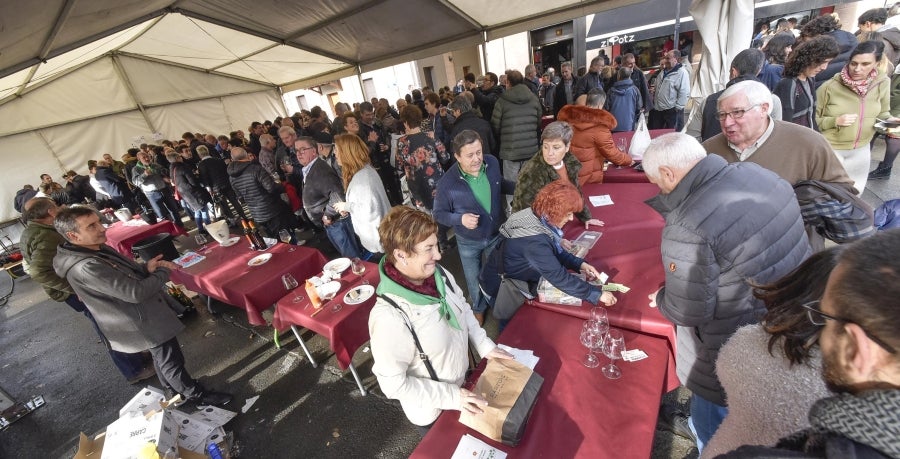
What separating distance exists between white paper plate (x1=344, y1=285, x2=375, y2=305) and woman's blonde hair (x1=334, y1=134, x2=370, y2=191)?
1162 mm

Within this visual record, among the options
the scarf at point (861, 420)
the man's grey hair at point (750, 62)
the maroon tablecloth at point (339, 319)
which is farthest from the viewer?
the man's grey hair at point (750, 62)

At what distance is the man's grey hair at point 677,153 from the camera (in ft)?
5.04

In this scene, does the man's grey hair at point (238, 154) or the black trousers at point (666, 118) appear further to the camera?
the black trousers at point (666, 118)

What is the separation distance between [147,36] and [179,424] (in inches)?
429

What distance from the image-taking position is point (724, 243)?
4.50 ft

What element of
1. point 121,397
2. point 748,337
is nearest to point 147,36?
point 121,397

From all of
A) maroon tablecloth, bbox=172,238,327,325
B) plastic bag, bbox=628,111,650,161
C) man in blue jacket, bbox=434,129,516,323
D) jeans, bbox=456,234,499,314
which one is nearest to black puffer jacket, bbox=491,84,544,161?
plastic bag, bbox=628,111,650,161

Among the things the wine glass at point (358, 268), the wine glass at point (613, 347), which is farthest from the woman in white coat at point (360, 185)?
A: the wine glass at point (613, 347)

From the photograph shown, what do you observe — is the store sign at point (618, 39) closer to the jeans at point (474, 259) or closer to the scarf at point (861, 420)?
the jeans at point (474, 259)

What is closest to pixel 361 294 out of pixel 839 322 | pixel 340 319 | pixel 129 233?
pixel 340 319

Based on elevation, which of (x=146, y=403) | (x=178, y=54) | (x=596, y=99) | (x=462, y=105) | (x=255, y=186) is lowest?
(x=146, y=403)

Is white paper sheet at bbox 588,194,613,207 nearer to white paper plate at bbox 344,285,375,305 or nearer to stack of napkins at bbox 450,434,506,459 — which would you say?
white paper plate at bbox 344,285,375,305

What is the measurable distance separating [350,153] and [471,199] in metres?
1.26

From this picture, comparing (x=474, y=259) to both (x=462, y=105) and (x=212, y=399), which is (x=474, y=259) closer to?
(x=212, y=399)
